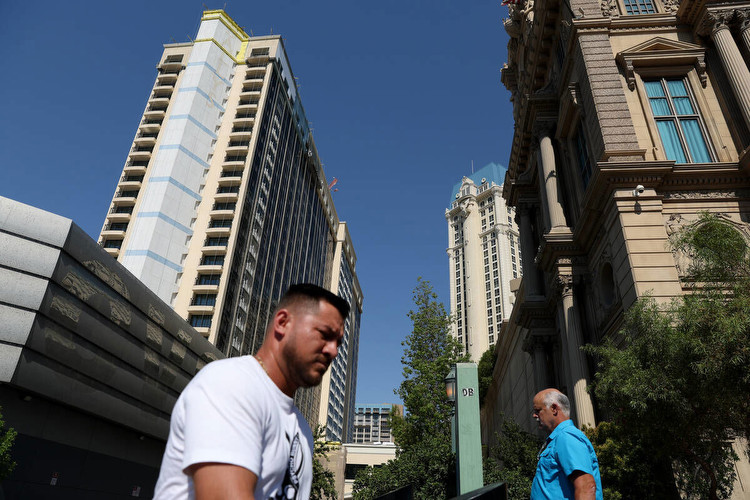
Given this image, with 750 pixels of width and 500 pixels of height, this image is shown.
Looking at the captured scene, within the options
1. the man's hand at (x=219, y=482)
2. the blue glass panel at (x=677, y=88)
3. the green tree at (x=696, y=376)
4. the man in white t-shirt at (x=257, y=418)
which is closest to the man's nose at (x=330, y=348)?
the man in white t-shirt at (x=257, y=418)

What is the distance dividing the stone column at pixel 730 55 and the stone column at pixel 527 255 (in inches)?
410

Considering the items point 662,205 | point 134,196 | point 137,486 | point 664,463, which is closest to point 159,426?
point 137,486

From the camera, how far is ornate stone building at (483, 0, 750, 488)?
12945 mm

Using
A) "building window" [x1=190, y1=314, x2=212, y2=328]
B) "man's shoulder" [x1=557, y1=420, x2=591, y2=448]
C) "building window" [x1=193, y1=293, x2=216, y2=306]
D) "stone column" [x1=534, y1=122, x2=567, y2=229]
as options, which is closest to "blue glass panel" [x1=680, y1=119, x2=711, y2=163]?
"stone column" [x1=534, y1=122, x2=567, y2=229]

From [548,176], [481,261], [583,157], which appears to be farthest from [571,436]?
[481,261]

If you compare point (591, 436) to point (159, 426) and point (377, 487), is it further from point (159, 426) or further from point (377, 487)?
point (159, 426)

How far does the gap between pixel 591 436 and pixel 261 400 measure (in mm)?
11276

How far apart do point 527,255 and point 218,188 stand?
131 ft

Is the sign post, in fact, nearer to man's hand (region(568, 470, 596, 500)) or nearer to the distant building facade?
man's hand (region(568, 470, 596, 500))

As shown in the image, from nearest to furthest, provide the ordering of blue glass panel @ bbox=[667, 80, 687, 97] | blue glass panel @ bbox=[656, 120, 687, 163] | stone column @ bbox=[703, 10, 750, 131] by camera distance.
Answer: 1. stone column @ bbox=[703, 10, 750, 131]
2. blue glass panel @ bbox=[656, 120, 687, 163]
3. blue glass panel @ bbox=[667, 80, 687, 97]

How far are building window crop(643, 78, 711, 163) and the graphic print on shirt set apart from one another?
1614cm

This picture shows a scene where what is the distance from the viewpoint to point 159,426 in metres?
21.8

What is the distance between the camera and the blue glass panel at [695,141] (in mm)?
14423

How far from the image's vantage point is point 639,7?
1772 cm
